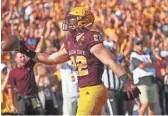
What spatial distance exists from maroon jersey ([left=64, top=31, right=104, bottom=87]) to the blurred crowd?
5.30 meters

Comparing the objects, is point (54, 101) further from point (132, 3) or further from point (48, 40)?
point (132, 3)

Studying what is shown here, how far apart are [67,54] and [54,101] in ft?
16.7

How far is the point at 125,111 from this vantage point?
11570 mm

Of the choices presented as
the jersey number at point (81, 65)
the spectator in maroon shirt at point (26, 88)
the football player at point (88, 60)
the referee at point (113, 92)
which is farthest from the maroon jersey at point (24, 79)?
the jersey number at point (81, 65)

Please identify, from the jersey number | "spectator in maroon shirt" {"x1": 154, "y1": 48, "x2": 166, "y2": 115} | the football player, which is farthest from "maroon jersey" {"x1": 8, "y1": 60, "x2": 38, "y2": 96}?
the jersey number

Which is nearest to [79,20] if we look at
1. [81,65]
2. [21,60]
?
[81,65]

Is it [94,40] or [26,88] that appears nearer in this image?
[94,40]

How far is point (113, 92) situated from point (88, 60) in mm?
4660

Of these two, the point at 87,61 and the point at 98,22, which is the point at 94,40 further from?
the point at 98,22

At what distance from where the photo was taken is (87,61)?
6.49 metres

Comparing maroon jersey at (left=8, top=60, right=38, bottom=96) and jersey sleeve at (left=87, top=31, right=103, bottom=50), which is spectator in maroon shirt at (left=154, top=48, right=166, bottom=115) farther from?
jersey sleeve at (left=87, top=31, right=103, bottom=50)

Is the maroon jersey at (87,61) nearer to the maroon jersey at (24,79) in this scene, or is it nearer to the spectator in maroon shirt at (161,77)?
the maroon jersey at (24,79)

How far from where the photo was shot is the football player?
20.7 feet

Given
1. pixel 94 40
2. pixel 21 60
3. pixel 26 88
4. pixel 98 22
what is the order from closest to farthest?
pixel 94 40 → pixel 21 60 → pixel 26 88 → pixel 98 22
